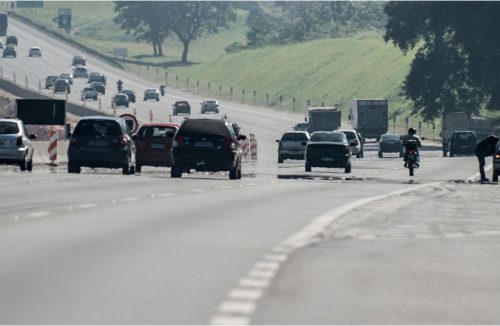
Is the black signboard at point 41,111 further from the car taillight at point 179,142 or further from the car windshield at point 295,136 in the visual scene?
the car taillight at point 179,142

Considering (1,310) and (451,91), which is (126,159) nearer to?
(1,310)

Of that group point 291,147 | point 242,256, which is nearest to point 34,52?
point 291,147

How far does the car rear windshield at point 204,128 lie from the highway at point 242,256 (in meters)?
8.12

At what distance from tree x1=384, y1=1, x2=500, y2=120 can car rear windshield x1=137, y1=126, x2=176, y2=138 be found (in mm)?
63064

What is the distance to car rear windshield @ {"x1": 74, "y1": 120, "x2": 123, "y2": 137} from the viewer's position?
4516 cm

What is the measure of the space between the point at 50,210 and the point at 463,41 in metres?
92.1

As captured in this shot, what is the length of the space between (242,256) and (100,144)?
2854 cm

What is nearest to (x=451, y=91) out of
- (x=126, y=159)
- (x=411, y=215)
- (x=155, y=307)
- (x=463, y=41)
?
(x=463, y=41)

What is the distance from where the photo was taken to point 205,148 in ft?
143

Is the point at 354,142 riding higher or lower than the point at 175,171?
higher

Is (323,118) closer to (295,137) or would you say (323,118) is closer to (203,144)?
(295,137)

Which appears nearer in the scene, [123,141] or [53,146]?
[123,141]

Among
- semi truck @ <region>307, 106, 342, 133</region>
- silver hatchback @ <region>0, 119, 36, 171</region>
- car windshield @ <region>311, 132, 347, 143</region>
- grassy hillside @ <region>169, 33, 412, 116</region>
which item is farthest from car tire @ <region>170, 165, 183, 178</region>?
grassy hillside @ <region>169, 33, 412, 116</region>

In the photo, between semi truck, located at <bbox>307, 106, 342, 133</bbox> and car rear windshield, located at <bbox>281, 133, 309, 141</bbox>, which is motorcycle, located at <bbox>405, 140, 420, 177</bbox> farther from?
semi truck, located at <bbox>307, 106, 342, 133</bbox>
